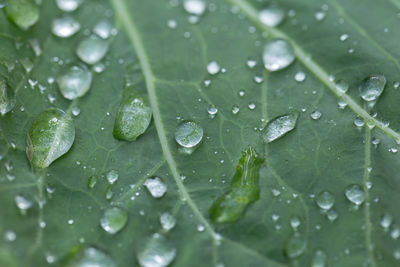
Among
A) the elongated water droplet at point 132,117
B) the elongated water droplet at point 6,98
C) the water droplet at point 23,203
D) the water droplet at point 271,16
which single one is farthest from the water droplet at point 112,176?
the water droplet at point 271,16

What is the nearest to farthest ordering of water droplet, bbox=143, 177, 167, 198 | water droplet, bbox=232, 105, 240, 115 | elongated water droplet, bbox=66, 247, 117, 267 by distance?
elongated water droplet, bbox=66, 247, 117, 267 → water droplet, bbox=143, 177, 167, 198 → water droplet, bbox=232, 105, 240, 115

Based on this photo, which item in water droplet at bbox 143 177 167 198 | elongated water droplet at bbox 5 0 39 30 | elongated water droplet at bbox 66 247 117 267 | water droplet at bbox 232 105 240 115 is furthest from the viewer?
Result: elongated water droplet at bbox 5 0 39 30

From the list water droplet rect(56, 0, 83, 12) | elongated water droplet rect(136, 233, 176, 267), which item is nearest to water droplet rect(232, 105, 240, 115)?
elongated water droplet rect(136, 233, 176, 267)

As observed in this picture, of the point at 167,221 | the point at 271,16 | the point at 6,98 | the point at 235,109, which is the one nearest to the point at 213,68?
the point at 235,109

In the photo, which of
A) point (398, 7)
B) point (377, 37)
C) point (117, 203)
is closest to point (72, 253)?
point (117, 203)

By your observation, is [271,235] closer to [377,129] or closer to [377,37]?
[377,129]

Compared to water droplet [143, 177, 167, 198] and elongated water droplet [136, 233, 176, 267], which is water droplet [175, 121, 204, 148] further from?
elongated water droplet [136, 233, 176, 267]

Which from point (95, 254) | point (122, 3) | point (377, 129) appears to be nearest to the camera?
point (95, 254)
